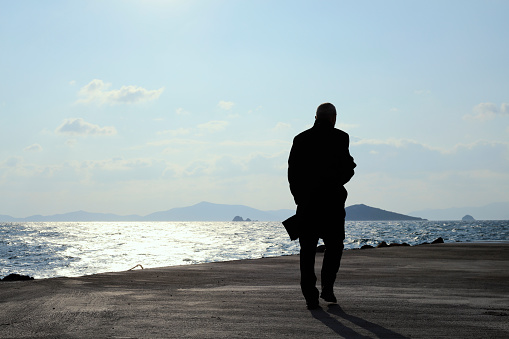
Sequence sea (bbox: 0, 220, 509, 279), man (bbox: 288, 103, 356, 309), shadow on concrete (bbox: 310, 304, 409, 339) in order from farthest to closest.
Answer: sea (bbox: 0, 220, 509, 279) < man (bbox: 288, 103, 356, 309) < shadow on concrete (bbox: 310, 304, 409, 339)

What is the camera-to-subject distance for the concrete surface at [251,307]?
3.85 metres

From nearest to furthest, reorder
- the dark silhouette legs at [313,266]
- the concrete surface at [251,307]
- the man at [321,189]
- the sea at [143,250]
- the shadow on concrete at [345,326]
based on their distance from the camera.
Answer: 1. the shadow on concrete at [345,326]
2. the concrete surface at [251,307]
3. the dark silhouette legs at [313,266]
4. the man at [321,189]
5. the sea at [143,250]

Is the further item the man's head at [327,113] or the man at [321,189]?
the man's head at [327,113]

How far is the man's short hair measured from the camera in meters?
5.32

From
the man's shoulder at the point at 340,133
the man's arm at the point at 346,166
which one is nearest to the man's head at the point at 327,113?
the man's shoulder at the point at 340,133

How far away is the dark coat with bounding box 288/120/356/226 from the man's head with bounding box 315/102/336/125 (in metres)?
0.04

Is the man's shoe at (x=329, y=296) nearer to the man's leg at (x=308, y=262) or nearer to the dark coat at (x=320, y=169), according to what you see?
the man's leg at (x=308, y=262)

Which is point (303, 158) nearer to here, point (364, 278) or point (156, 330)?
point (156, 330)

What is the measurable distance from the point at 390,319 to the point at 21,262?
31990mm

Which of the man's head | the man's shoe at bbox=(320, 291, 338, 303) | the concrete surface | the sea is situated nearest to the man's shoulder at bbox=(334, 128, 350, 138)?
the man's head

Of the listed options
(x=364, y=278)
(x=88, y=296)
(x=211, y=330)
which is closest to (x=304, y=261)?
(x=211, y=330)

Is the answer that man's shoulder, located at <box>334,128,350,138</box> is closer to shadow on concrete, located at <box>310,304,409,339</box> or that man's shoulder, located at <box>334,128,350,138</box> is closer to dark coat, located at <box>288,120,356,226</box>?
dark coat, located at <box>288,120,356,226</box>

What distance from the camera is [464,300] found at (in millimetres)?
5402

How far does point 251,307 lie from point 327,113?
189 cm
